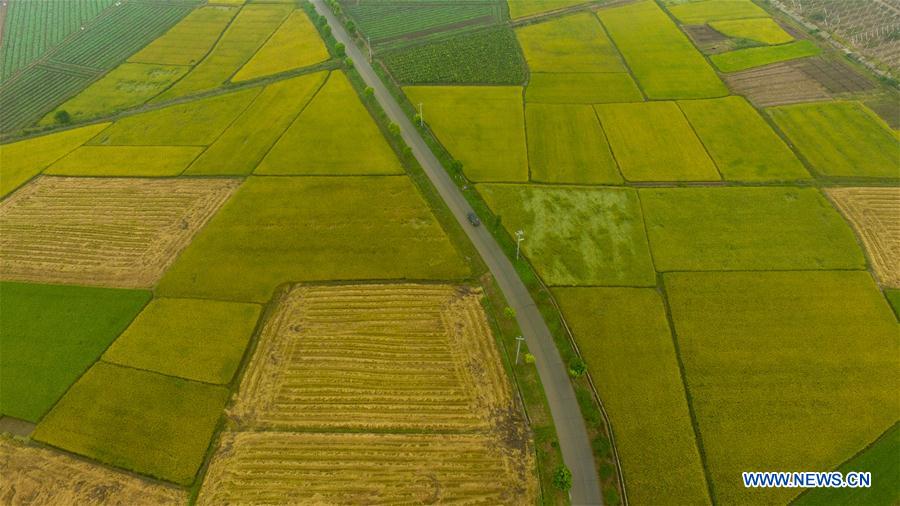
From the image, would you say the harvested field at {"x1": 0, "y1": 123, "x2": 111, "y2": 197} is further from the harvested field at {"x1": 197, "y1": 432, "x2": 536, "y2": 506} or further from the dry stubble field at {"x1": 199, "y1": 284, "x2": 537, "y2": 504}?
the harvested field at {"x1": 197, "y1": 432, "x2": 536, "y2": 506}

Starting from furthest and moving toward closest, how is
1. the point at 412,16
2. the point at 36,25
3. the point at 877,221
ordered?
the point at 412,16, the point at 36,25, the point at 877,221

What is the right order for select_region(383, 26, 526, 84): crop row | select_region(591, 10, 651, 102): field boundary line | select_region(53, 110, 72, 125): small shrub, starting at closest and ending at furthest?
select_region(53, 110, 72, 125): small shrub, select_region(591, 10, 651, 102): field boundary line, select_region(383, 26, 526, 84): crop row

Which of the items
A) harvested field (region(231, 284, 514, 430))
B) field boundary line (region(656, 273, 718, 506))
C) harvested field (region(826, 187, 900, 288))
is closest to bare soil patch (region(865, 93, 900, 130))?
harvested field (region(826, 187, 900, 288))

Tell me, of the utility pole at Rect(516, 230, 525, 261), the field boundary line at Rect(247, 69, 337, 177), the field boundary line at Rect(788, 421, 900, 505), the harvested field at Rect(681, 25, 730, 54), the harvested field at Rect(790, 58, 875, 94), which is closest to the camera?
the field boundary line at Rect(788, 421, 900, 505)

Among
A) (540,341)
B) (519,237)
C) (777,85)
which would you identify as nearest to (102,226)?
(519,237)

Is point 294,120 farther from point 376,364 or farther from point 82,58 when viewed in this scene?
point 82,58

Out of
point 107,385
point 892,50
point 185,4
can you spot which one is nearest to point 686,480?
point 107,385

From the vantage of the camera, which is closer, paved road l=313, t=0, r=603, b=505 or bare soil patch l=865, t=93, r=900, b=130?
paved road l=313, t=0, r=603, b=505
